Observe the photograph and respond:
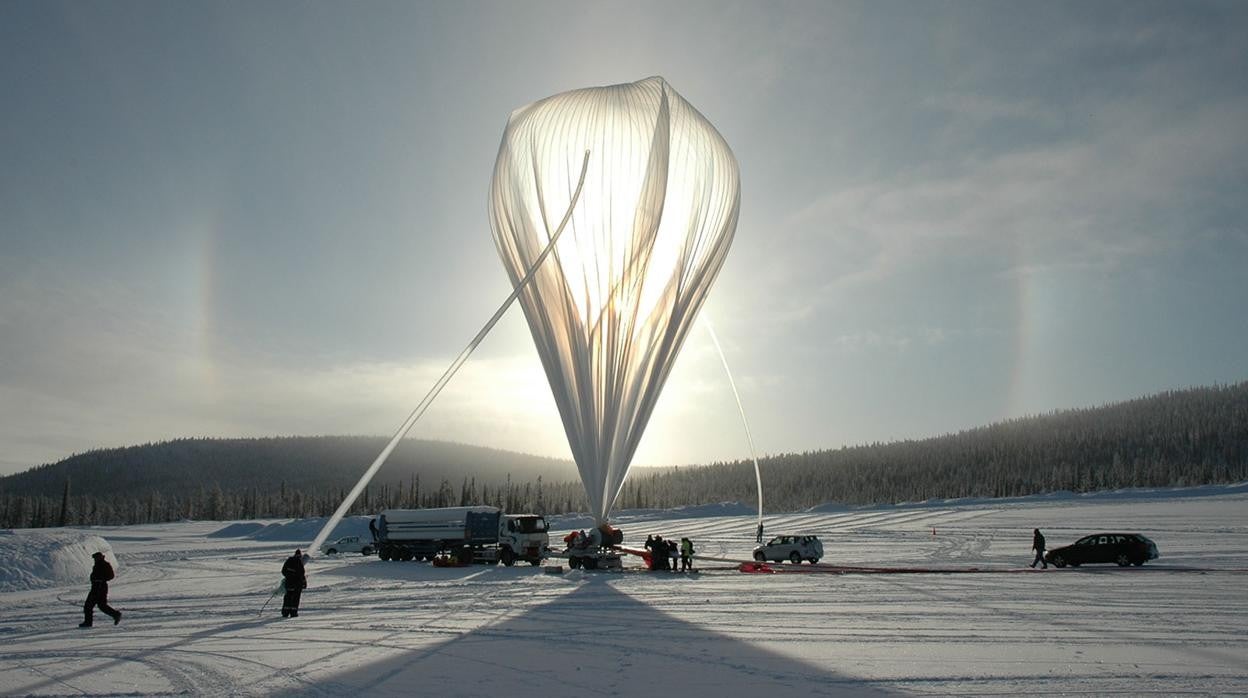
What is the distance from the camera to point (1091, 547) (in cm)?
2817

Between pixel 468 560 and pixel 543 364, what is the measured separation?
10.4 m

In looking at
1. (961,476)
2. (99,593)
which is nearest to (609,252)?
(99,593)

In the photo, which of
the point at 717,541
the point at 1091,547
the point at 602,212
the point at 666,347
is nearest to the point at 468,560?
the point at 666,347

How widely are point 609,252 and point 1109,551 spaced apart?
18681 millimetres

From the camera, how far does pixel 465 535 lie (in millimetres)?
36094

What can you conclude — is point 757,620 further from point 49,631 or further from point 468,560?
point 468,560

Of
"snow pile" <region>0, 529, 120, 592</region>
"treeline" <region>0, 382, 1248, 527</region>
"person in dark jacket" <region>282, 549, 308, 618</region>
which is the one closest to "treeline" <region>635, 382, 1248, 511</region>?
"treeline" <region>0, 382, 1248, 527</region>

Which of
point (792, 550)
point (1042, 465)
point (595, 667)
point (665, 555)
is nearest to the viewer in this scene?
point (595, 667)

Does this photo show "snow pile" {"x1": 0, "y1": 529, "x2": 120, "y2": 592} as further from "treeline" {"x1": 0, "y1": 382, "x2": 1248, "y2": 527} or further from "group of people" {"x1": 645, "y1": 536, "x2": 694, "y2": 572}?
"treeline" {"x1": 0, "y1": 382, "x2": 1248, "y2": 527}

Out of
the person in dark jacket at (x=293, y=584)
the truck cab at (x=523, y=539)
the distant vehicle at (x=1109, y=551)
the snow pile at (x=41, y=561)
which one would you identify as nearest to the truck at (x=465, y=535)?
the truck cab at (x=523, y=539)

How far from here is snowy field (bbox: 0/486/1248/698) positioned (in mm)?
10203

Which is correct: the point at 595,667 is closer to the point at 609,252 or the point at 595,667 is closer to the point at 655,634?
the point at 655,634

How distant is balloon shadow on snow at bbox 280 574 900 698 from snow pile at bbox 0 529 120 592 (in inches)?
699

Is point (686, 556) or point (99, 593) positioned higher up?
point (99, 593)
